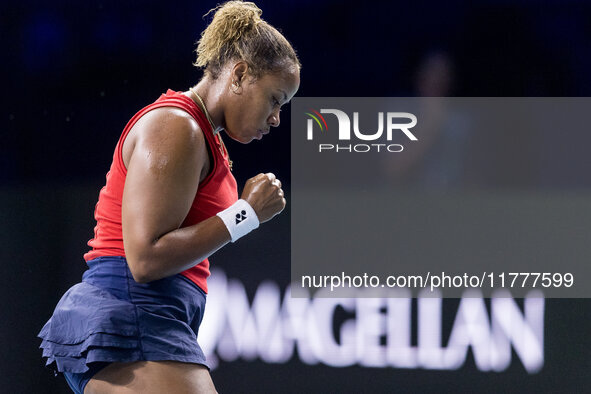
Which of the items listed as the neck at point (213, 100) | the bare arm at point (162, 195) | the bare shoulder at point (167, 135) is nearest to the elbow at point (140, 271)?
the bare arm at point (162, 195)

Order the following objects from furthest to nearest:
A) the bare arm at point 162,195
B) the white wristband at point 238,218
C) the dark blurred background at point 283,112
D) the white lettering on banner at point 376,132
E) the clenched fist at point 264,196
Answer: the white lettering on banner at point 376,132, the dark blurred background at point 283,112, the clenched fist at point 264,196, the white wristband at point 238,218, the bare arm at point 162,195

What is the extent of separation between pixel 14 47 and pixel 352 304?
7.17 ft

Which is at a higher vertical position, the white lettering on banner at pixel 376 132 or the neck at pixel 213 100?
the white lettering on banner at pixel 376 132

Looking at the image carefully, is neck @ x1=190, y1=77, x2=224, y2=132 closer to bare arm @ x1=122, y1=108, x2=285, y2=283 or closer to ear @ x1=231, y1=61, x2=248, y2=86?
ear @ x1=231, y1=61, x2=248, y2=86

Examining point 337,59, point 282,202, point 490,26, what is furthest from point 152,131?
point 490,26

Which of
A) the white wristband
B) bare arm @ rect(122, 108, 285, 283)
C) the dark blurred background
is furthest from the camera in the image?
the dark blurred background

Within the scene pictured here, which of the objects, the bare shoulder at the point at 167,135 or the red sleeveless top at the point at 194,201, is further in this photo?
the red sleeveless top at the point at 194,201

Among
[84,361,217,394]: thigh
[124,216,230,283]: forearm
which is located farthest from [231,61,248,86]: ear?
[84,361,217,394]: thigh

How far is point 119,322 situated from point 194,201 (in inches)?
12.8

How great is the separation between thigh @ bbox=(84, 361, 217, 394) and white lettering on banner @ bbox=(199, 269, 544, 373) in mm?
2166

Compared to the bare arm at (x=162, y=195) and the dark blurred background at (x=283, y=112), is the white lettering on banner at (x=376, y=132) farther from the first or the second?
the bare arm at (x=162, y=195)

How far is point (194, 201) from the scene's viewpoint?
1.84 metres

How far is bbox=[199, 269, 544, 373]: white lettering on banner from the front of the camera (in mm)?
3904

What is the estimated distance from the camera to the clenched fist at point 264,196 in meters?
1.92
